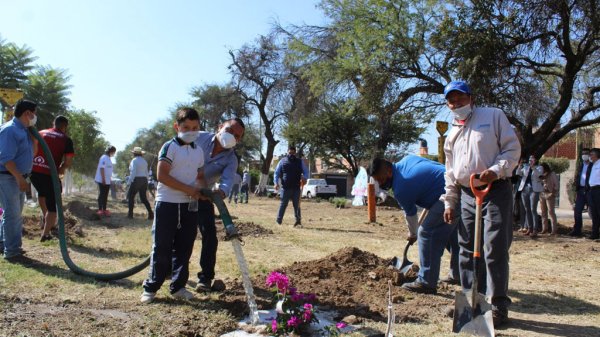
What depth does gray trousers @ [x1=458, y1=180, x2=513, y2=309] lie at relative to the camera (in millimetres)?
3941

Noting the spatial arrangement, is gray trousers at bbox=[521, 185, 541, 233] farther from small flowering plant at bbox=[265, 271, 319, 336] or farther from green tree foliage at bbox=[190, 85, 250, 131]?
green tree foliage at bbox=[190, 85, 250, 131]

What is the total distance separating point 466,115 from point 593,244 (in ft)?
23.4

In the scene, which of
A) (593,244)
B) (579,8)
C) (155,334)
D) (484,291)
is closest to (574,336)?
(484,291)

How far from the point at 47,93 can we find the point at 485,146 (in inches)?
834

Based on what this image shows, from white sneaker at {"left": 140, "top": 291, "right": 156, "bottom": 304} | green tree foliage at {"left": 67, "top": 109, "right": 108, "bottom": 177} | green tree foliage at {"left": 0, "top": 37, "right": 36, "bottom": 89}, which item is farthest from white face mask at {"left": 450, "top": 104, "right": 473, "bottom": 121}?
Result: green tree foliage at {"left": 67, "top": 109, "right": 108, "bottom": 177}

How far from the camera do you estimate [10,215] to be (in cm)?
573

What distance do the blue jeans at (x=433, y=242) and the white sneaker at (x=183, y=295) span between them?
88.3 inches

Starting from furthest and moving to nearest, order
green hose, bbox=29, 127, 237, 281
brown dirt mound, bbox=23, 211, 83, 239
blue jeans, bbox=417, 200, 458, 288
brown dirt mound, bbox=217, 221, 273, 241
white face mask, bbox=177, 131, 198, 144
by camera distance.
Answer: brown dirt mound, bbox=217, 221, 273, 241 < brown dirt mound, bbox=23, 211, 83, 239 < blue jeans, bbox=417, 200, 458, 288 < white face mask, bbox=177, 131, 198, 144 < green hose, bbox=29, 127, 237, 281

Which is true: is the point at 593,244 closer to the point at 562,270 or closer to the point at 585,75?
the point at 562,270

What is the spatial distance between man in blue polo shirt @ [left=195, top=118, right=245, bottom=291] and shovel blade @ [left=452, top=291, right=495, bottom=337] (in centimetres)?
227

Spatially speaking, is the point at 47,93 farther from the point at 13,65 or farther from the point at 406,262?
the point at 406,262

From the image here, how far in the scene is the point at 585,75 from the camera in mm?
13797

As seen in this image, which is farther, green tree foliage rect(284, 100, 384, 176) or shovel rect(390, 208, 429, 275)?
green tree foliage rect(284, 100, 384, 176)

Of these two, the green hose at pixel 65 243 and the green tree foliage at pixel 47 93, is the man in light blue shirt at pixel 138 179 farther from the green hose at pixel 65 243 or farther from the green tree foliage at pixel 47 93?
the green tree foliage at pixel 47 93
